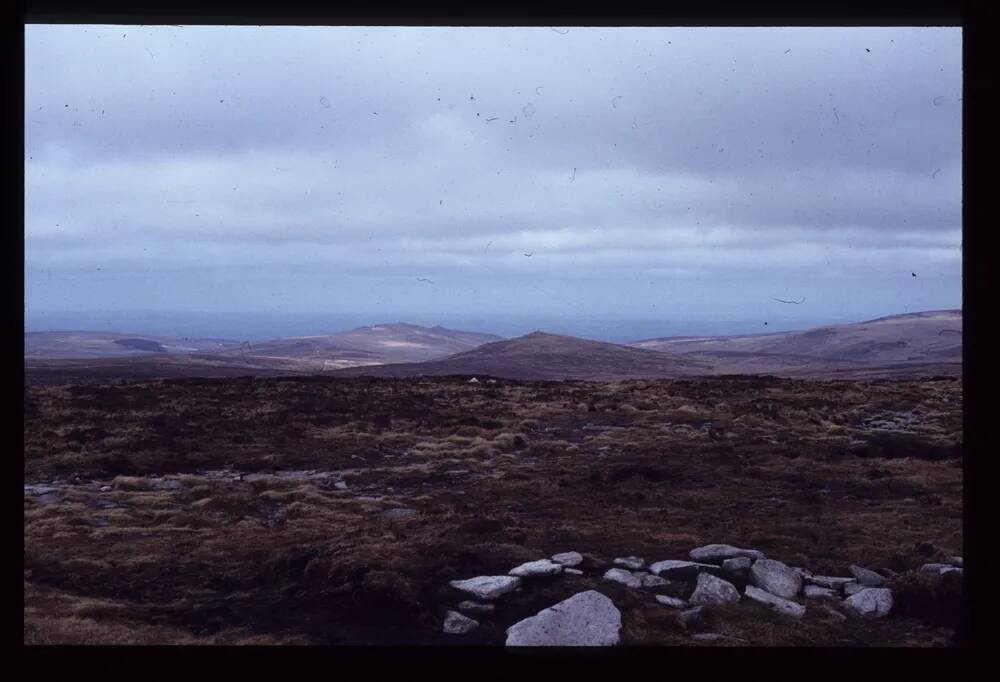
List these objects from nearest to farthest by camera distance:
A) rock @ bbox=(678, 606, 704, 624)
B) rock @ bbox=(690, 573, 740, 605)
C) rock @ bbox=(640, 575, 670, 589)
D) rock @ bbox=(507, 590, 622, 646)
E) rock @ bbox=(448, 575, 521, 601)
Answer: rock @ bbox=(507, 590, 622, 646)
rock @ bbox=(678, 606, 704, 624)
rock @ bbox=(690, 573, 740, 605)
rock @ bbox=(448, 575, 521, 601)
rock @ bbox=(640, 575, 670, 589)

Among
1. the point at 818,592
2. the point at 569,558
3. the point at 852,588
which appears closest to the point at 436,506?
the point at 569,558

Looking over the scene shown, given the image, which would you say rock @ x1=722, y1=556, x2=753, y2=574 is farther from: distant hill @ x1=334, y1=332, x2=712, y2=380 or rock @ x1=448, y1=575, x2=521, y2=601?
distant hill @ x1=334, y1=332, x2=712, y2=380

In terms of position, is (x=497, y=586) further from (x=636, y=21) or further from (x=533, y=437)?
(x=533, y=437)

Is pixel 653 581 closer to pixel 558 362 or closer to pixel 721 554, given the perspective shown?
pixel 721 554

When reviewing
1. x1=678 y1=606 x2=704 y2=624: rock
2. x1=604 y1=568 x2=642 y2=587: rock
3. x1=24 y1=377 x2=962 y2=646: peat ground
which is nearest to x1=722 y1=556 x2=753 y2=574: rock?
x1=24 y1=377 x2=962 y2=646: peat ground

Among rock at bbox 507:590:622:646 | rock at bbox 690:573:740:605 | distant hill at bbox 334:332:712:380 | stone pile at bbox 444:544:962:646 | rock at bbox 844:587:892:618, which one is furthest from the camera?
distant hill at bbox 334:332:712:380

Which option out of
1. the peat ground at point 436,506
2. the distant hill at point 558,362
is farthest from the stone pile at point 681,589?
the distant hill at point 558,362

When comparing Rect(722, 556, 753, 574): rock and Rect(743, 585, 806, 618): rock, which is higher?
Rect(722, 556, 753, 574): rock
